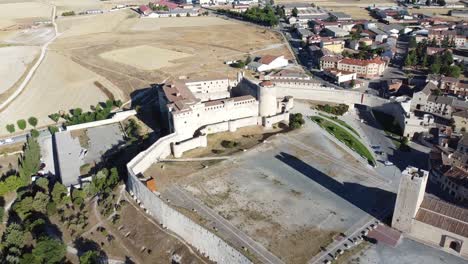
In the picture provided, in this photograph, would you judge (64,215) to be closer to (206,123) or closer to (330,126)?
(206,123)

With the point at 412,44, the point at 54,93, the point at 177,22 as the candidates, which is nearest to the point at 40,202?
the point at 54,93

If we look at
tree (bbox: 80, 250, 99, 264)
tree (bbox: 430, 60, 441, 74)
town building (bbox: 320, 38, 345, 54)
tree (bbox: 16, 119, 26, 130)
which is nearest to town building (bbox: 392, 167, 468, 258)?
tree (bbox: 80, 250, 99, 264)

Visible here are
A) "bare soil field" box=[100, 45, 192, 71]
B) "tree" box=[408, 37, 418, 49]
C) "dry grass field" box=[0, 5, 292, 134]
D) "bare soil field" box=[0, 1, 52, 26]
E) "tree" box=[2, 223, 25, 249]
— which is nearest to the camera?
"tree" box=[2, 223, 25, 249]

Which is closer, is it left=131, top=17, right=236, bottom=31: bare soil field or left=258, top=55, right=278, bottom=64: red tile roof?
left=258, top=55, right=278, bottom=64: red tile roof

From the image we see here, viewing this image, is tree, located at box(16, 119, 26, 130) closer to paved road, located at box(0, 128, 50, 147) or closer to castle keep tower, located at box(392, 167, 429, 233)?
paved road, located at box(0, 128, 50, 147)

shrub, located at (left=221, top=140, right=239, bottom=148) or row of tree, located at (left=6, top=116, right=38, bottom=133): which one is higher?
shrub, located at (left=221, top=140, right=239, bottom=148)
